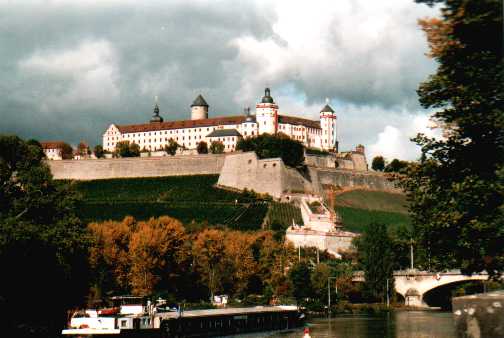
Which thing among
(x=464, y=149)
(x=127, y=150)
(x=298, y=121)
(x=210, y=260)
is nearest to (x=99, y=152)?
(x=127, y=150)

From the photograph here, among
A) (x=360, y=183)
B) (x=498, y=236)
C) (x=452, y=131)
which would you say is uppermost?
(x=360, y=183)

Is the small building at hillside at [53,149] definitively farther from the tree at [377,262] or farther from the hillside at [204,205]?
the tree at [377,262]

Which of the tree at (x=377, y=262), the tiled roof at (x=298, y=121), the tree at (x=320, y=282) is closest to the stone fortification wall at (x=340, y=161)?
the tiled roof at (x=298, y=121)

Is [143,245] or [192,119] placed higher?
[192,119]

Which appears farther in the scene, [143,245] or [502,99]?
[143,245]

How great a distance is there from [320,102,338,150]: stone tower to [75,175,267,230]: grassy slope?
38315mm

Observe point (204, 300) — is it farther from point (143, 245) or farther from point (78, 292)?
point (78, 292)

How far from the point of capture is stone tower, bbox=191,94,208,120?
572 ft

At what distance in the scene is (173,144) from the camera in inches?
5699

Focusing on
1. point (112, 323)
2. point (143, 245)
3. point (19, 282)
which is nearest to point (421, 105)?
point (112, 323)

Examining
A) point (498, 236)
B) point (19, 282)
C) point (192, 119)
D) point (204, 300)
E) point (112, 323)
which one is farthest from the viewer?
point (192, 119)

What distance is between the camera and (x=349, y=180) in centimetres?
13312

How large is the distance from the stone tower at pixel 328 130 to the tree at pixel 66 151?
166 feet

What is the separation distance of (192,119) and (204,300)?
4276 inches
